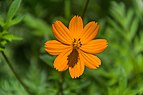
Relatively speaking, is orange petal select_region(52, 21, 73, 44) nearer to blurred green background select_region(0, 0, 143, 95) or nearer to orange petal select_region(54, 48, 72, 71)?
orange petal select_region(54, 48, 72, 71)

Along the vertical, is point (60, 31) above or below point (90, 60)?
above

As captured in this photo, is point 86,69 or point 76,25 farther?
point 86,69

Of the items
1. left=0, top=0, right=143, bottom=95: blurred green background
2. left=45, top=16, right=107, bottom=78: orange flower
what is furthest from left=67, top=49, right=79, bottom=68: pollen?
left=0, top=0, right=143, bottom=95: blurred green background

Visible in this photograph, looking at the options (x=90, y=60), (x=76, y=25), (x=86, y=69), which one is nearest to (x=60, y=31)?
(x=76, y=25)

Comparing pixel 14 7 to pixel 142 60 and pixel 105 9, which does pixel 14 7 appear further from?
pixel 105 9

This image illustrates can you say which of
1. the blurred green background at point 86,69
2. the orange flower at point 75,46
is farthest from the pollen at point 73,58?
the blurred green background at point 86,69

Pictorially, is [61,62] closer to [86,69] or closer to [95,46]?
[95,46]
